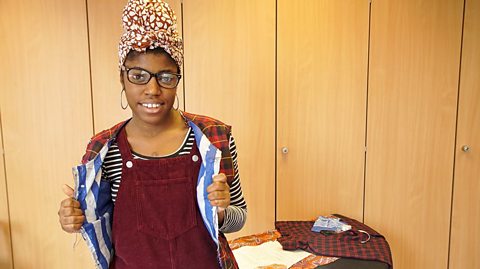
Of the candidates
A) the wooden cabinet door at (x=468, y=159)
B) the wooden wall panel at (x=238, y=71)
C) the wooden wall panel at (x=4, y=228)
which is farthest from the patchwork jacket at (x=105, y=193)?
the wooden cabinet door at (x=468, y=159)

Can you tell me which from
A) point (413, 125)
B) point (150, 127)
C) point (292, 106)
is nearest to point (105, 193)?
point (150, 127)

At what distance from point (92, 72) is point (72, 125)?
0.34 m

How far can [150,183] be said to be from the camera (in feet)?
3.13

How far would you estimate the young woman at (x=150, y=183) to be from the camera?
0.93 meters

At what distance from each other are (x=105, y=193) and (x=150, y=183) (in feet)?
0.44

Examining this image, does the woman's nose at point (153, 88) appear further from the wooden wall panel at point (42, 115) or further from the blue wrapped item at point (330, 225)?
the blue wrapped item at point (330, 225)

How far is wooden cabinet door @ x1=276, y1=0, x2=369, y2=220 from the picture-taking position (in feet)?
7.03

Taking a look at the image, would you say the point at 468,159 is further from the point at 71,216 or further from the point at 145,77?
the point at 71,216

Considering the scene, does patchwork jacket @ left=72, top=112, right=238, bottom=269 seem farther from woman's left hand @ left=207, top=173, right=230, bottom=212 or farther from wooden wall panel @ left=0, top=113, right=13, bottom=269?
wooden wall panel @ left=0, top=113, right=13, bottom=269

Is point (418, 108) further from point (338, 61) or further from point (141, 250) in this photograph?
point (141, 250)

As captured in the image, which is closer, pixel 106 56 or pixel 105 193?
pixel 105 193

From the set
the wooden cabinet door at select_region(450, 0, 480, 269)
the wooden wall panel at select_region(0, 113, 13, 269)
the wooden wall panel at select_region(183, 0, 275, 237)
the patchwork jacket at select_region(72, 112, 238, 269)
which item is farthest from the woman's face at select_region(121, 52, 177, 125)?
the wooden cabinet door at select_region(450, 0, 480, 269)

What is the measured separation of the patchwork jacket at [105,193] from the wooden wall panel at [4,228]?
4.98 feet

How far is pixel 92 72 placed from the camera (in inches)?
81.7
